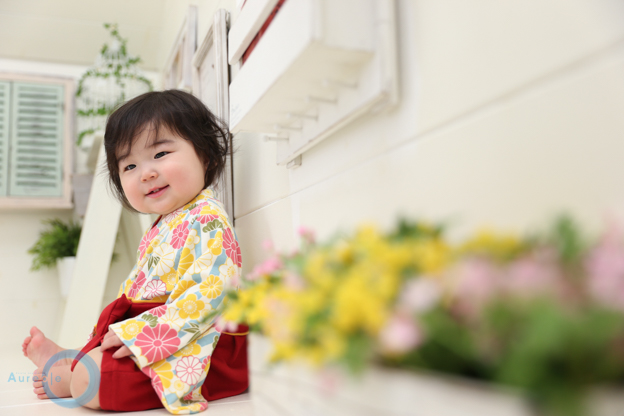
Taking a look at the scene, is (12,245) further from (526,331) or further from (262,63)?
(526,331)

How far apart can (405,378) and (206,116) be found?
99cm

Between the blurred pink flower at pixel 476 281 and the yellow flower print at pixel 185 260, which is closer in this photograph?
the blurred pink flower at pixel 476 281

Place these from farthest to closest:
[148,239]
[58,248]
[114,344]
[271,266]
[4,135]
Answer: [4,135] → [58,248] → [148,239] → [114,344] → [271,266]

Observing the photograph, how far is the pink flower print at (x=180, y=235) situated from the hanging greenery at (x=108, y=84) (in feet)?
4.96

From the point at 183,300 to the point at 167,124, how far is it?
41 cm

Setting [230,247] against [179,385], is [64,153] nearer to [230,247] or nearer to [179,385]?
[230,247]

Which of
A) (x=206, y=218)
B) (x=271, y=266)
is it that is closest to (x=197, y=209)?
(x=206, y=218)

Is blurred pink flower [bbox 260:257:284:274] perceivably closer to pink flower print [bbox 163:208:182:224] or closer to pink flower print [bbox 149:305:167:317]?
pink flower print [bbox 149:305:167:317]

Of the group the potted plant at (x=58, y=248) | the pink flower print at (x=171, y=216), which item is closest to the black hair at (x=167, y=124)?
the pink flower print at (x=171, y=216)

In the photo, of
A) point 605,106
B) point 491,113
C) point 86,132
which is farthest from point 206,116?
point 86,132

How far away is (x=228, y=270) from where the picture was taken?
88cm

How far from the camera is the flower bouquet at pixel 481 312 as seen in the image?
0.19 metres

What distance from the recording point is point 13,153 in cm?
239

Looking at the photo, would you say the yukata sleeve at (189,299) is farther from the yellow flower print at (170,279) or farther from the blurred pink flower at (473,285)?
the blurred pink flower at (473,285)
